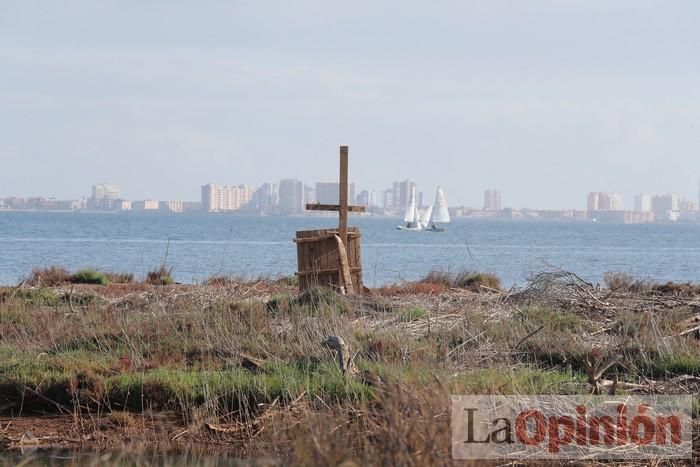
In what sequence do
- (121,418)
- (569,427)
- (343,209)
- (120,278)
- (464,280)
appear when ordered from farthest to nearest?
1. (120,278)
2. (464,280)
3. (343,209)
4. (121,418)
5. (569,427)

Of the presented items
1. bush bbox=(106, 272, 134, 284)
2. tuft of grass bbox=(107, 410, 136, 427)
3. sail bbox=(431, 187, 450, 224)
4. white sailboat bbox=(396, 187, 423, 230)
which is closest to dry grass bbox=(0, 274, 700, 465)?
tuft of grass bbox=(107, 410, 136, 427)

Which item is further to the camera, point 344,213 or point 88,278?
point 88,278

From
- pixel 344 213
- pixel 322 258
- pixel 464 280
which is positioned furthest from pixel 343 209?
pixel 464 280

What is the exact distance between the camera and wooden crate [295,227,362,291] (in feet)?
63.2

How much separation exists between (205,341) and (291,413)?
4010 mm

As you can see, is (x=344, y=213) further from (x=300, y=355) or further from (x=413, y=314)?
(x=300, y=355)

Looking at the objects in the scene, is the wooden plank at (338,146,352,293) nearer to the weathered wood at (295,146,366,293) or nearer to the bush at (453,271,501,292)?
the weathered wood at (295,146,366,293)

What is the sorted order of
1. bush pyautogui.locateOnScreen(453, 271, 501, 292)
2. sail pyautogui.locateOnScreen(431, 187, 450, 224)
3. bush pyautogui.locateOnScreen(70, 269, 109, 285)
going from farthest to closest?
sail pyautogui.locateOnScreen(431, 187, 450, 224) → bush pyautogui.locateOnScreen(70, 269, 109, 285) → bush pyautogui.locateOnScreen(453, 271, 501, 292)

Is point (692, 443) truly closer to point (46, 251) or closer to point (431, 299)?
point (431, 299)

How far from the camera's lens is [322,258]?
1939 centimetres

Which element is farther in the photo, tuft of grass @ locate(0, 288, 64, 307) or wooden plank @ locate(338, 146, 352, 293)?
tuft of grass @ locate(0, 288, 64, 307)

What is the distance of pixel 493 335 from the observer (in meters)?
14.6

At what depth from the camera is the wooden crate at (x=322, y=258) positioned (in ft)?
63.2

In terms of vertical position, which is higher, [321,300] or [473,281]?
[321,300]
